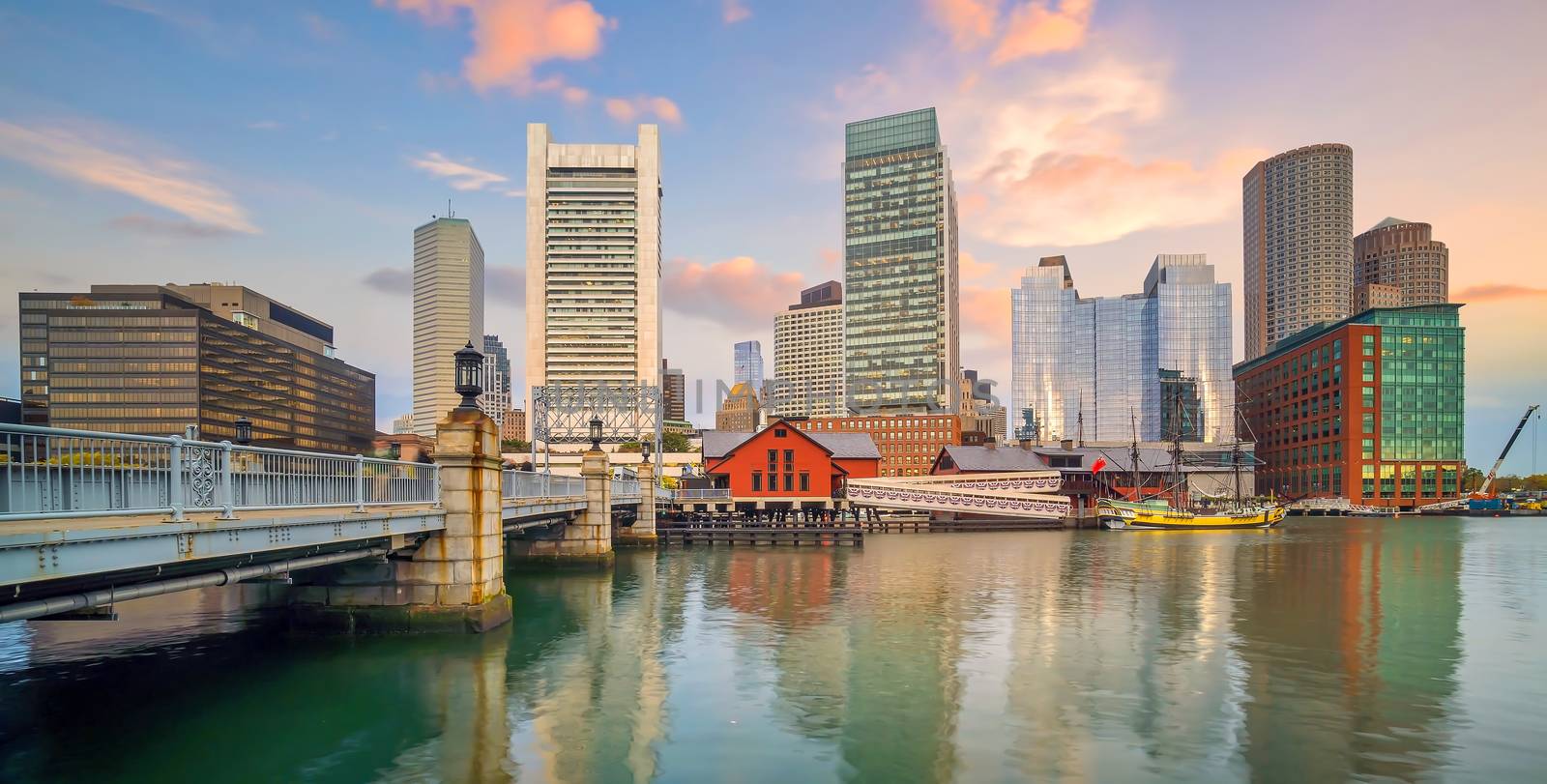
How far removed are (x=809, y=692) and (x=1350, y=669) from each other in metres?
15.0

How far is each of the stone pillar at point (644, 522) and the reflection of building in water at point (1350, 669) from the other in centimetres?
3896

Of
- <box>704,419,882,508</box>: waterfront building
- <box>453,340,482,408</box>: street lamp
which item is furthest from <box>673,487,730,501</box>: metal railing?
<box>453,340,482,408</box>: street lamp

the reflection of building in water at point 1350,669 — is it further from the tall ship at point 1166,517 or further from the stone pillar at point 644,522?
the tall ship at point 1166,517

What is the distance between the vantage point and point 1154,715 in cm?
1958

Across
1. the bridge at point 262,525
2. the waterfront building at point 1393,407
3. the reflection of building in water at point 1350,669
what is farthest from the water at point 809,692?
the waterfront building at point 1393,407

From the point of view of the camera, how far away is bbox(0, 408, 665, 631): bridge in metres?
12.5

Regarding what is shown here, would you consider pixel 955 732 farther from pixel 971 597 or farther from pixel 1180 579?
pixel 1180 579

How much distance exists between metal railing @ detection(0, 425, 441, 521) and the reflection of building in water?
63.6 ft

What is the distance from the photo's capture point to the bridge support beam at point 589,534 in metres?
49.1

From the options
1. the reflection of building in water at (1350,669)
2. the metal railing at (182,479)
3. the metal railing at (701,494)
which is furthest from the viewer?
the metal railing at (701,494)

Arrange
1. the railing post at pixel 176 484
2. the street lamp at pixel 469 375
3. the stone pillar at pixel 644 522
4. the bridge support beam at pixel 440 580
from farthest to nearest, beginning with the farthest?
1. the stone pillar at pixel 644 522
2. the street lamp at pixel 469 375
3. the bridge support beam at pixel 440 580
4. the railing post at pixel 176 484

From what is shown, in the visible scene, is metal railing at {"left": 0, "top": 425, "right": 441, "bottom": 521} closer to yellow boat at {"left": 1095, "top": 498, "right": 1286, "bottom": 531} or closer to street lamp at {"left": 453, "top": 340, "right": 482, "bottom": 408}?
street lamp at {"left": 453, "top": 340, "right": 482, "bottom": 408}

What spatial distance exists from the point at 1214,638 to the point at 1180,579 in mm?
19507

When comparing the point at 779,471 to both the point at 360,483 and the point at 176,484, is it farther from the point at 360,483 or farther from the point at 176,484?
the point at 176,484
